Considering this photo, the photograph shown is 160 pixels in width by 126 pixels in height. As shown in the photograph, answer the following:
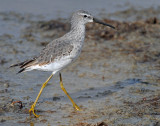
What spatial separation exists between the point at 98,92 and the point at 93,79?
0.70m

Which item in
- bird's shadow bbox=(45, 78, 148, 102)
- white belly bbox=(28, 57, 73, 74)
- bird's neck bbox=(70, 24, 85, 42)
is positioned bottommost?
bird's shadow bbox=(45, 78, 148, 102)

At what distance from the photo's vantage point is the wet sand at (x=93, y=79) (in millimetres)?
6320

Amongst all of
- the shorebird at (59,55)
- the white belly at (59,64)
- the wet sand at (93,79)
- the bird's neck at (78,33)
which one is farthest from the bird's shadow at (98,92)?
the bird's neck at (78,33)

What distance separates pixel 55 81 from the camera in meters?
8.09

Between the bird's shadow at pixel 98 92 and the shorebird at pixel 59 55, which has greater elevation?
the shorebird at pixel 59 55

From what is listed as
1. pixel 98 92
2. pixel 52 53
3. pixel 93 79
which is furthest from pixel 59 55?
pixel 93 79

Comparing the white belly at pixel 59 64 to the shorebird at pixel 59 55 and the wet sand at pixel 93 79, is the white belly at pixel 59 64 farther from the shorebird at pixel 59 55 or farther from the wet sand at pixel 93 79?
the wet sand at pixel 93 79

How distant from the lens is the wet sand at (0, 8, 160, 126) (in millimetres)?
6320

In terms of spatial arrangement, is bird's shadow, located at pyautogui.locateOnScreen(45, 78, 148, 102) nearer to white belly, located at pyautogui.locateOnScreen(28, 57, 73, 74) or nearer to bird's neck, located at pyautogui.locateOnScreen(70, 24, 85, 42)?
white belly, located at pyautogui.locateOnScreen(28, 57, 73, 74)

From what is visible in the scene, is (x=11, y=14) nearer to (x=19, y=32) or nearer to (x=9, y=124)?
(x=19, y=32)

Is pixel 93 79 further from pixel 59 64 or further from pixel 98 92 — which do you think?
pixel 59 64

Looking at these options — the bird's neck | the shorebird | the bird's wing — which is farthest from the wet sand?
the bird's neck

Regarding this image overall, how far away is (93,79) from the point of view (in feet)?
26.9

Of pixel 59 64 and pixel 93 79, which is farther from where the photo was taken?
pixel 93 79
